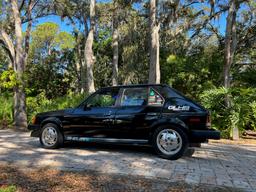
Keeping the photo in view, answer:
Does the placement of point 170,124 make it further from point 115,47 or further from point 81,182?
point 115,47

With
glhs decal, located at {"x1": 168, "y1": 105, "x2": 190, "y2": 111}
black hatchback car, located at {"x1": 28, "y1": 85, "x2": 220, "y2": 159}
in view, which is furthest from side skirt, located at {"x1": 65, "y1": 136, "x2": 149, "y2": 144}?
glhs decal, located at {"x1": 168, "y1": 105, "x2": 190, "y2": 111}

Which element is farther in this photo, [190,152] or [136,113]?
[190,152]

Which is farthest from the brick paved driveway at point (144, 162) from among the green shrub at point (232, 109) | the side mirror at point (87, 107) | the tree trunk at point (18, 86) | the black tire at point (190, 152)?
the tree trunk at point (18, 86)

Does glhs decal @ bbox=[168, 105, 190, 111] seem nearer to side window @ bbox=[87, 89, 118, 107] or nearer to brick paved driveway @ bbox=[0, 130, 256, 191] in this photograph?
brick paved driveway @ bbox=[0, 130, 256, 191]

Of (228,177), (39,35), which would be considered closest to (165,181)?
(228,177)

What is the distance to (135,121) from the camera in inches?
281

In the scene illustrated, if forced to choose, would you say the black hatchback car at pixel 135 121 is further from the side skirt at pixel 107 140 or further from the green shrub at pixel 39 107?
the green shrub at pixel 39 107

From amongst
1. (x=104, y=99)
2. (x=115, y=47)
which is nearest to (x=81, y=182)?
(x=104, y=99)

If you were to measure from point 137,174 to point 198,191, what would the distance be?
4.08 feet

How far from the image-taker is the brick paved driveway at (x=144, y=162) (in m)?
5.34

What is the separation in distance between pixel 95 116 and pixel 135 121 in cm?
104

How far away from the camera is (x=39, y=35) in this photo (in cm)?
4769

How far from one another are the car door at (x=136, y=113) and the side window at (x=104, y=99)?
236 mm

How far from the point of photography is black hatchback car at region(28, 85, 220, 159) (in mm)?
6723
